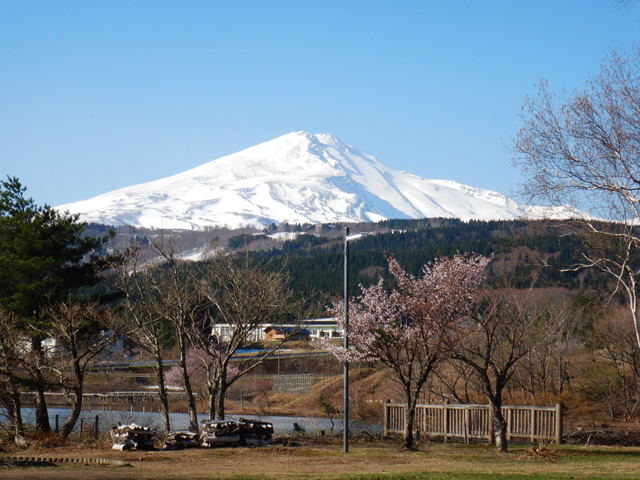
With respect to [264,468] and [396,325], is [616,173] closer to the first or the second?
[396,325]

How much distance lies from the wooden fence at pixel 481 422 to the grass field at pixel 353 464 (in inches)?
83.0

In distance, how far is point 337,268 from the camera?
164 meters

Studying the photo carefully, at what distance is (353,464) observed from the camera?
2084cm

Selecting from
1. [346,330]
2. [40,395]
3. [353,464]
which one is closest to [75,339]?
[40,395]

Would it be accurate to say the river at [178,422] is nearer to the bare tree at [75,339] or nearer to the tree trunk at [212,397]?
the bare tree at [75,339]

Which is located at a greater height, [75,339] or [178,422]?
[75,339]

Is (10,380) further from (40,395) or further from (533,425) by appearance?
(533,425)

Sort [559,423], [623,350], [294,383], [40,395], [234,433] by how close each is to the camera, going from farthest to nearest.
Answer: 1. [294,383]
2. [623,350]
3. [40,395]
4. [559,423]
5. [234,433]

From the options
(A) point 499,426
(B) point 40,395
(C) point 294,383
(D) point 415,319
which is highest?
(D) point 415,319

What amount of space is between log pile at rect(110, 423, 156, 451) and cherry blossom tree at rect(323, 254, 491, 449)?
6392 mm

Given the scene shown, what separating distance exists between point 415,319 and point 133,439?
9.28m

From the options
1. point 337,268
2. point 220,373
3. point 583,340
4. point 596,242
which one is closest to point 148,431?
point 220,373

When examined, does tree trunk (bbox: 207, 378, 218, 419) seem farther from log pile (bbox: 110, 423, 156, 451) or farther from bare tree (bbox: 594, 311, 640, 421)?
bare tree (bbox: 594, 311, 640, 421)

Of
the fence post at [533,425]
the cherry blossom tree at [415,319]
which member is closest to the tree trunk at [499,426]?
the cherry blossom tree at [415,319]
